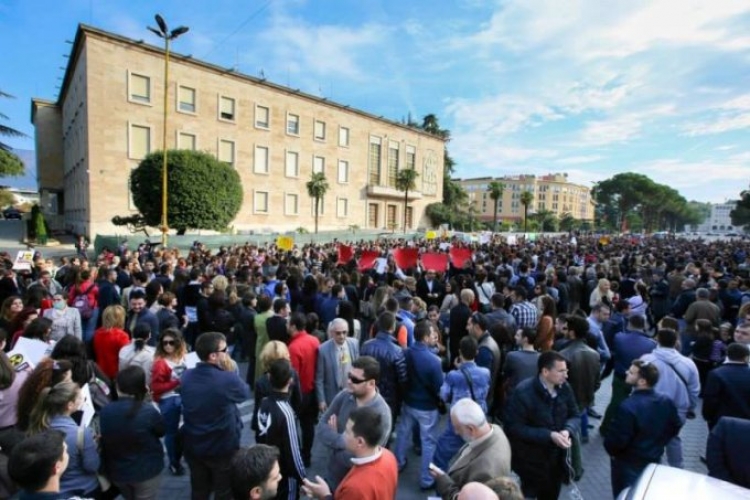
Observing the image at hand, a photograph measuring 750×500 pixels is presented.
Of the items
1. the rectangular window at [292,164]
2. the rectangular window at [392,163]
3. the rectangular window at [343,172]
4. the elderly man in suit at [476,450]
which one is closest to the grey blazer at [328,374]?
the elderly man in suit at [476,450]

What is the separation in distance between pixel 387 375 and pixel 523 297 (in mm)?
3388

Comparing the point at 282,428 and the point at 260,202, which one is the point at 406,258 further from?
the point at 260,202

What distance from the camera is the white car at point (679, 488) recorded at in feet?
7.04

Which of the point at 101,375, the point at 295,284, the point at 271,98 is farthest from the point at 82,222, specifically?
the point at 101,375

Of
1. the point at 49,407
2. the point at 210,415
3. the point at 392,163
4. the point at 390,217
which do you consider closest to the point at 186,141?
the point at 392,163

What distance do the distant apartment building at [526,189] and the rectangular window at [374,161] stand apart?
73289 mm

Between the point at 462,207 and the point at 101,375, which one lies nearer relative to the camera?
the point at 101,375

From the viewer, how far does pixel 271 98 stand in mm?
39906

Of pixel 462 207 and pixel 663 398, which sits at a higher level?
pixel 462 207

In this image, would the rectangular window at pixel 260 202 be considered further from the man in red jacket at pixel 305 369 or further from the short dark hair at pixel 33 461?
the short dark hair at pixel 33 461

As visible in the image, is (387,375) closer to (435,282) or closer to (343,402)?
(343,402)

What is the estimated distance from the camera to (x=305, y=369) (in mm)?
4637

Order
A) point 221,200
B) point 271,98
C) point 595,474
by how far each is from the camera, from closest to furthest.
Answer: point 595,474, point 221,200, point 271,98

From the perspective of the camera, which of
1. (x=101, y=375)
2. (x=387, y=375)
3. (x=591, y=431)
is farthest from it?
(x=591, y=431)
